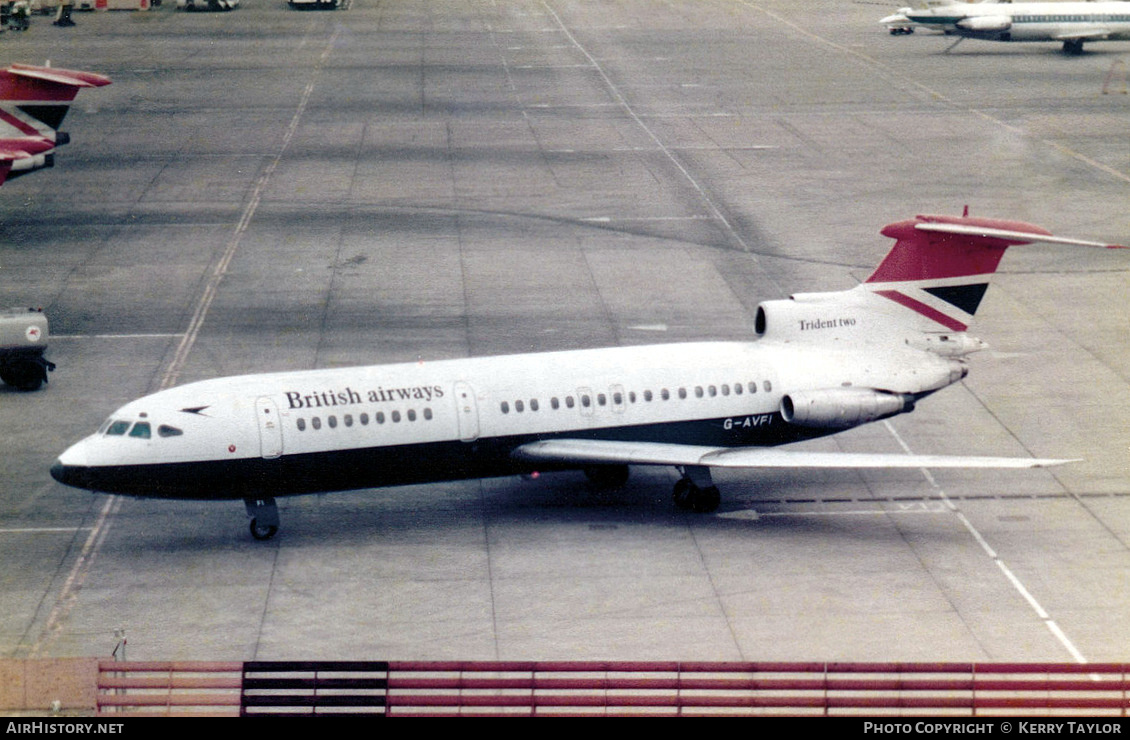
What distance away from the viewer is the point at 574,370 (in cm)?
3206

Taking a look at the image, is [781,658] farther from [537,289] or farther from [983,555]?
[537,289]

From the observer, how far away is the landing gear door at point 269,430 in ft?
98.1

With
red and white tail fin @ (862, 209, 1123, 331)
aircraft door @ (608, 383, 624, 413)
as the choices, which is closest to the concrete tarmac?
aircraft door @ (608, 383, 624, 413)

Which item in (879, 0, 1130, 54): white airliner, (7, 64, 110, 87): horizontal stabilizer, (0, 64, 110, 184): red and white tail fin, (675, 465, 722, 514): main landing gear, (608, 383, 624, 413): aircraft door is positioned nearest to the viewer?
(608, 383, 624, 413): aircraft door

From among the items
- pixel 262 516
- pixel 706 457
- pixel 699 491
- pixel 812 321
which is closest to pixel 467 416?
pixel 262 516

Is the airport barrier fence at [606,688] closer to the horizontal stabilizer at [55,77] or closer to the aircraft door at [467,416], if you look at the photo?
the aircraft door at [467,416]

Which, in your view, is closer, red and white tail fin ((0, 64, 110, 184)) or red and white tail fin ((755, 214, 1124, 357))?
red and white tail fin ((755, 214, 1124, 357))

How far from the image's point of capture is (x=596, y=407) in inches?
1254

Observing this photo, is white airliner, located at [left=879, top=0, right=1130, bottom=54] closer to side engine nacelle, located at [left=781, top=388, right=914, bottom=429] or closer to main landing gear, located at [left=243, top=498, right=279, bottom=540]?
side engine nacelle, located at [left=781, top=388, right=914, bottom=429]

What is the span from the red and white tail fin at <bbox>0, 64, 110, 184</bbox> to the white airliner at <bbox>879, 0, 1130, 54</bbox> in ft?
195

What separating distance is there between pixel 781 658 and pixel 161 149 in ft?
168

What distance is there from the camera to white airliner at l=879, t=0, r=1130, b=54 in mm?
96188

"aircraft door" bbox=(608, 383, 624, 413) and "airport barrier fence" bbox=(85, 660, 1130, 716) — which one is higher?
"aircraft door" bbox=(608, 383, 624, 413)

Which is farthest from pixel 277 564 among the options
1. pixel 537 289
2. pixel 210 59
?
pixel 210 59
